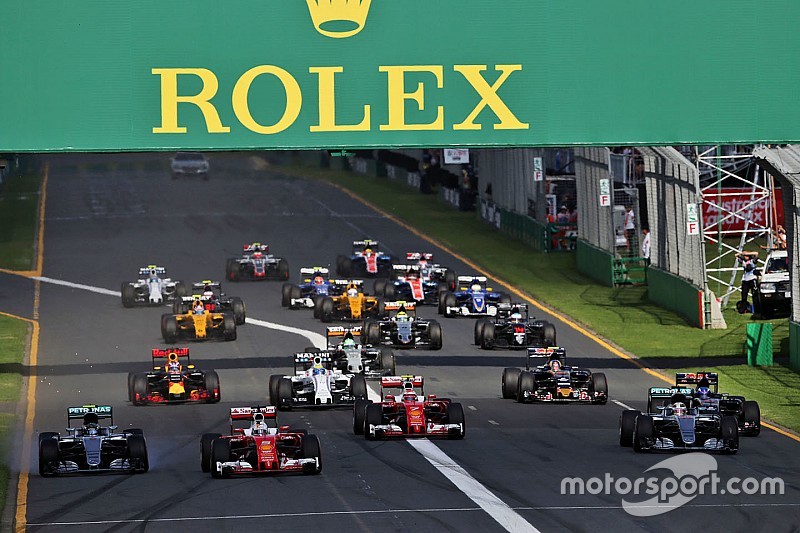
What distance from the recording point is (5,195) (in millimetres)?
91000

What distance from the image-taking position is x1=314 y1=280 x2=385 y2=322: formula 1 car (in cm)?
4950

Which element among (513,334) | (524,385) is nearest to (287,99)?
(524,385)

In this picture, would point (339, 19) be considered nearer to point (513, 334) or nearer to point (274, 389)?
point (274, 389)

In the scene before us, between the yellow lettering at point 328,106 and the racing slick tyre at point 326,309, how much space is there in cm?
2207

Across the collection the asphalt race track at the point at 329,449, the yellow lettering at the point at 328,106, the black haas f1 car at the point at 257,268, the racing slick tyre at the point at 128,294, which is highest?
the yellow lettering at the point at 328,106

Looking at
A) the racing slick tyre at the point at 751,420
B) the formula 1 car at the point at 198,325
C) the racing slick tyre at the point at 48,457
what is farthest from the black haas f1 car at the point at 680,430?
the formula 1 car at the point at 198,325

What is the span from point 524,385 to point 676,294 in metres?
16.4

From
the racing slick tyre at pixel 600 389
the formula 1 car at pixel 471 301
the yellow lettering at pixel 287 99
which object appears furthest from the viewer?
the formula 1 car at pixel 471 301

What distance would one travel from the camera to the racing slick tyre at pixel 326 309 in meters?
49.4

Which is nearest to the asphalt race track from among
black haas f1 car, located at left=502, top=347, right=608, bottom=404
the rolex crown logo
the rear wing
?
black haas f1 car, located at left=502, top=347, right=608, bottom=404

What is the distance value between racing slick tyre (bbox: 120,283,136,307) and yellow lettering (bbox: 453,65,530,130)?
27.6 metres

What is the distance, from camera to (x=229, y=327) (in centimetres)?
4631

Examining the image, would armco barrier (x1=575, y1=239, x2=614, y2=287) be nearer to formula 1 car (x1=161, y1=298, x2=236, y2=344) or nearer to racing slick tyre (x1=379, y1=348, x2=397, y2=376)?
formula 1 car (x1=161, y1=298, x2=236, y2=344)

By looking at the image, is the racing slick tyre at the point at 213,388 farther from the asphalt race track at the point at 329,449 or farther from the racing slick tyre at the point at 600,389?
the racing slick tyre at the point at 600,389
